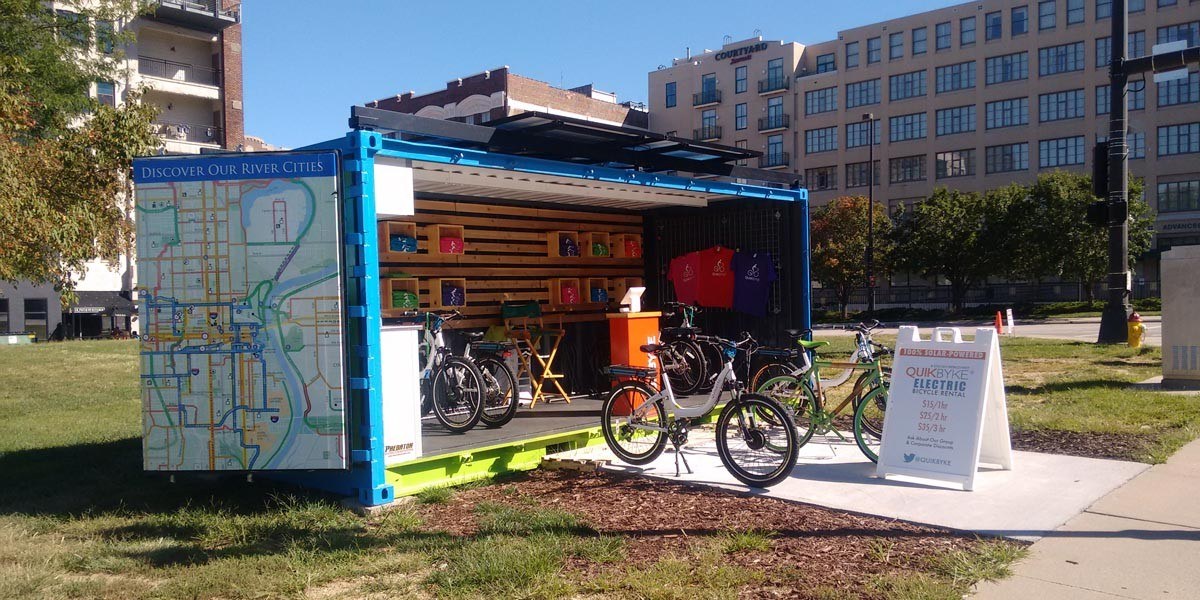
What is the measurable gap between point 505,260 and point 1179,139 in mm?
54223

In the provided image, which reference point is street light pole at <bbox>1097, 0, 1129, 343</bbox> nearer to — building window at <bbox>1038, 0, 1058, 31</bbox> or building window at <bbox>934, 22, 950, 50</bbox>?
building window at <bbox>1038, 0, 1058, 31</bbox>

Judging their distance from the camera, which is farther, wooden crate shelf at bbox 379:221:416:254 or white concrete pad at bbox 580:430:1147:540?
wooden crate shelf at bbox 379:221:416:254

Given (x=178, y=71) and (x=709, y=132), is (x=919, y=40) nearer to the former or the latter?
(x=709, y=132)

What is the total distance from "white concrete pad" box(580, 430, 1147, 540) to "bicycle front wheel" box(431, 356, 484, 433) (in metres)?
1.25

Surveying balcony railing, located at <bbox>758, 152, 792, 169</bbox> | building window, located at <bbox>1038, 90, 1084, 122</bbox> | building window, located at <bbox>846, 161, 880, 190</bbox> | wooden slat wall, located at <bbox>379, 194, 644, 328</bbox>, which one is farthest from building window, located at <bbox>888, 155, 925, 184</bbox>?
wooden slat wall, located at <bbox>379, 194, 644, 328</bbox>

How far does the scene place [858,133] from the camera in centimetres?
6488

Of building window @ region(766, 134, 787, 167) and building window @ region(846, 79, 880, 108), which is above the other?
building window @ region(846, 79, 880, 108)

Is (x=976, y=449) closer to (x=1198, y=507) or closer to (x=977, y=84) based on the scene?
(x=1198, y=507)

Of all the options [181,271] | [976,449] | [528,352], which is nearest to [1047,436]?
[976,449]

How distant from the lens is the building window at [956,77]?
5950 cm

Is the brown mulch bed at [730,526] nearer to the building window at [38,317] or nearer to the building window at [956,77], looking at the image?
the building window at [38,317]

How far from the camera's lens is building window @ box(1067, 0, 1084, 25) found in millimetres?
55031

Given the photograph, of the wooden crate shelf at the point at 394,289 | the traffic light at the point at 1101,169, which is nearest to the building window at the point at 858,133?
the traffic light at the point at 1101,169

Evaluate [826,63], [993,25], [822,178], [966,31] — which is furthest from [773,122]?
[993,25]
